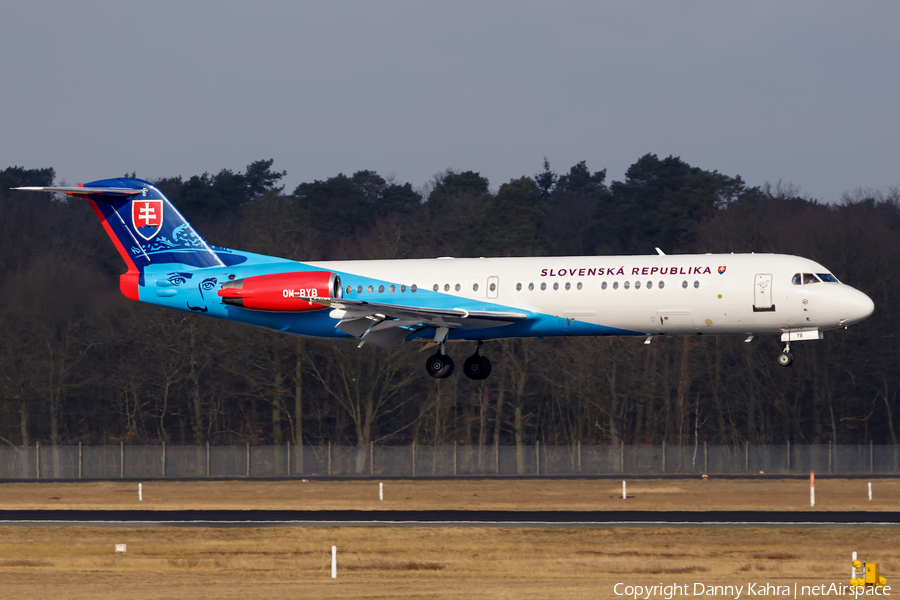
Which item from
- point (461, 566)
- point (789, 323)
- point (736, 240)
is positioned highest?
point (736, 240)

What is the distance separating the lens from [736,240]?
224 ft

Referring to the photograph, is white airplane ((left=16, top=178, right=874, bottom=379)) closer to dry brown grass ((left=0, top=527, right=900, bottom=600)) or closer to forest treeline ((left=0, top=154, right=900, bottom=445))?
dry brown grass ((left=0, top=527, right=900, bottom=600))

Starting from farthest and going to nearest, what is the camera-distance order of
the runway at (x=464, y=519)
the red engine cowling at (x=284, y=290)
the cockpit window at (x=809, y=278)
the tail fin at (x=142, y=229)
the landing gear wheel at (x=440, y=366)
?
the tail fin at (x=142, y=229)
the landing gear wheel at (x=440, y=366)
the red engine cowling at (x=284, y=290)
the runway at (x=464, y=519)
the cockpit window at (x=809, y=278)

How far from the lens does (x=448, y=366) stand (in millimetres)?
37781

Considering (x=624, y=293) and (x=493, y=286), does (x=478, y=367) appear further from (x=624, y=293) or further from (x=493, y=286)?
(x=624, y=293)

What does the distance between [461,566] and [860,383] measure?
4555 cm

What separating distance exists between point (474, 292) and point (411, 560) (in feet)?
28.8

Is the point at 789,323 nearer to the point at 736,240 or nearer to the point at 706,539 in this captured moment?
the point at 706,539

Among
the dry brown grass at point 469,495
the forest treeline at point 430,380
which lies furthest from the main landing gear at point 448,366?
the forest treeline at point 430,380

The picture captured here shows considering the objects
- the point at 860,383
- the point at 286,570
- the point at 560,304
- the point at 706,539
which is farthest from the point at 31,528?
the point at 860,383

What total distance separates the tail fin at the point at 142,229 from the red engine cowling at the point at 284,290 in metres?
2.82

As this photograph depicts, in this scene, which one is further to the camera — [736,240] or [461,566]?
[736,240]

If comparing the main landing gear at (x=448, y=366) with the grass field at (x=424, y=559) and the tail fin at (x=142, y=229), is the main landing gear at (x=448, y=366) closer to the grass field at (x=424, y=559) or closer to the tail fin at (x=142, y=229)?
the grass field at (x=424, y=559)

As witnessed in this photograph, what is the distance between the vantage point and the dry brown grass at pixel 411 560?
A: 28.0 metres
